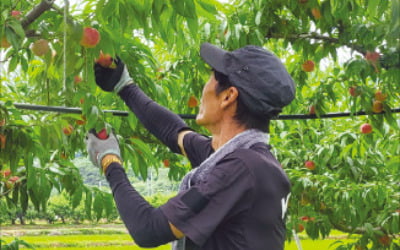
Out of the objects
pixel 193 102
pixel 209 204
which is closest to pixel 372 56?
pixel 193 102

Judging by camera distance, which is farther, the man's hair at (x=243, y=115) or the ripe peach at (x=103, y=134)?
the ripe peach at (x=103, y=134)

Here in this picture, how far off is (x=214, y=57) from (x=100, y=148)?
0.37 m

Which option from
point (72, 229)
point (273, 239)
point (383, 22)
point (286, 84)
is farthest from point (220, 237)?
point (72, 229)

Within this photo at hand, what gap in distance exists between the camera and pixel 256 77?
142cm

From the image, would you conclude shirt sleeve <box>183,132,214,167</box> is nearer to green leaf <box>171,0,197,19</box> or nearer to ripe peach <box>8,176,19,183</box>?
green leaf <box>171,0,197,19</box>

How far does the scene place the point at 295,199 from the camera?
13.6 ft

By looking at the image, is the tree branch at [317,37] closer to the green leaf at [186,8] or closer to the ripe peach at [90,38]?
the green leaf at [186,8]

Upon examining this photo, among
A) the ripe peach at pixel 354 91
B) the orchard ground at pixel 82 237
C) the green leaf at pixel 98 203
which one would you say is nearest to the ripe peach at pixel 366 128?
the ripe peach at pixel 354 91

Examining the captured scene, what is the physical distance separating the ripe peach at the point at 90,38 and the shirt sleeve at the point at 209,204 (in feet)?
1.30

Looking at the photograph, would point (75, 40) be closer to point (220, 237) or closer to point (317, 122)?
point (220, 237)

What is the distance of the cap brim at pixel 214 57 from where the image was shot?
145cm

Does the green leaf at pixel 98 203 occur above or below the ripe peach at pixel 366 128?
below

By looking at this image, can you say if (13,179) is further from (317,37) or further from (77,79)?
(317,37)

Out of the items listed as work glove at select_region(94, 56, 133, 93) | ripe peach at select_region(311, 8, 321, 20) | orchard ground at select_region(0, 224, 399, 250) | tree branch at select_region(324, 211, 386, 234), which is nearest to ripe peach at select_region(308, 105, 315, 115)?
ripe peach at select_region(311, 8, 321, 20)
